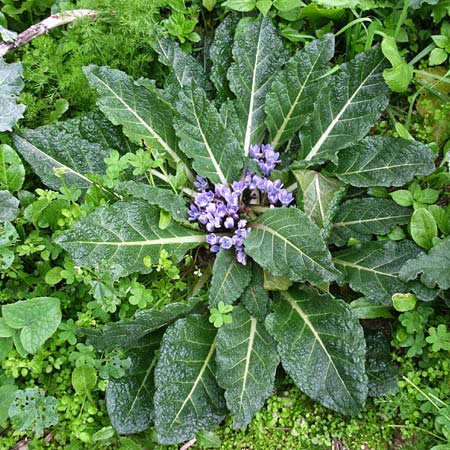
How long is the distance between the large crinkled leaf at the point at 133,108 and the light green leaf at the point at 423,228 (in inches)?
42.5

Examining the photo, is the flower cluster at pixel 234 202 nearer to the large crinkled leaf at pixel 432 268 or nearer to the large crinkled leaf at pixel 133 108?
the large crinkled leaf at pixel 133 108

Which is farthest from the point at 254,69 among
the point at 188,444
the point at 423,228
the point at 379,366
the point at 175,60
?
the point at 188,444

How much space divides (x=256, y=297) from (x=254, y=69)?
40.3 inches

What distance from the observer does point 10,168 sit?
2496 mm

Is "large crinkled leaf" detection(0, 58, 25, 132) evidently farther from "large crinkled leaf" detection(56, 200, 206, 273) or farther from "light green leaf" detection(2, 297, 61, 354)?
"light green leaf" detection(2, 297, 61, 354)

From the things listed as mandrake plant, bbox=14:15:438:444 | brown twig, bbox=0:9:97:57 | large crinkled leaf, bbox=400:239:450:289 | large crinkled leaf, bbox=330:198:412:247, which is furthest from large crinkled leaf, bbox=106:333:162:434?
brown twig, bbox=0:9:97:57

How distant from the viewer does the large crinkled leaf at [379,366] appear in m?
2.37

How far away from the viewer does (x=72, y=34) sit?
277 cm

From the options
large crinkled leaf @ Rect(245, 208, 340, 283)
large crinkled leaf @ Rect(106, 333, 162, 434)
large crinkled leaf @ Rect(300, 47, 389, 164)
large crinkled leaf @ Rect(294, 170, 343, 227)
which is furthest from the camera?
large crinkled leaf @ Rect(300, 47, 389, 164)

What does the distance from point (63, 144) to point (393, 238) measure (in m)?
1.47

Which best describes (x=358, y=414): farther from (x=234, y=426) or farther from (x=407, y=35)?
(x=407, y=35)

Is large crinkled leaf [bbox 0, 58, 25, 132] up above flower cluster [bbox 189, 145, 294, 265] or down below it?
above

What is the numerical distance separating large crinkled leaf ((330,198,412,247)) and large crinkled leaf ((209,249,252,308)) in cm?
43

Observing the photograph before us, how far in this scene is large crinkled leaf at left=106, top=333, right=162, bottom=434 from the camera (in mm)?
2283
